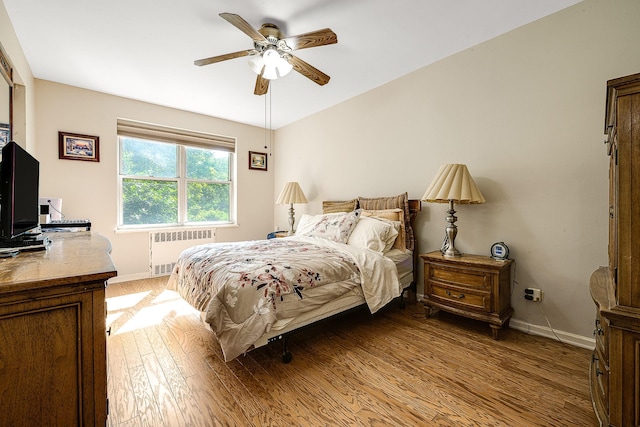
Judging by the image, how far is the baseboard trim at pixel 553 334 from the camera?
1982 millimetres

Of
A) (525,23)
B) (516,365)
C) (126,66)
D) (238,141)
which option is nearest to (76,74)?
(126,66)

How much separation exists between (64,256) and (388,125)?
3126mm

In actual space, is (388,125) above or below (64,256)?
above

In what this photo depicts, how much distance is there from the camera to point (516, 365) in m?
1.79

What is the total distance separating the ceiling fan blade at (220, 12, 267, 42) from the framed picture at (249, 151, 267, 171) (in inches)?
116

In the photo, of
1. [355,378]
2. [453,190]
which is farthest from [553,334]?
[355,378]

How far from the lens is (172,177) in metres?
4.17

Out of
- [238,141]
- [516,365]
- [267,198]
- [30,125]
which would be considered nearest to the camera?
[516,365]

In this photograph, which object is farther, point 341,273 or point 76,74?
point 76,74

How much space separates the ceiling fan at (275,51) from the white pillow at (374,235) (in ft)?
4.89

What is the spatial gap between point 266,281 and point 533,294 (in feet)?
7.15

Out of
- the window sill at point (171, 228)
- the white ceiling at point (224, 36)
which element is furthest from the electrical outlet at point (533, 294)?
the window sill at point (171, 228)

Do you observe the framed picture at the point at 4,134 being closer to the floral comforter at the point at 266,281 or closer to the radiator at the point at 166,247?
the floral comforter at the point at 266,281

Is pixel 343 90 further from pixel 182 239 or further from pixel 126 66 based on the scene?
pixel 182 239
